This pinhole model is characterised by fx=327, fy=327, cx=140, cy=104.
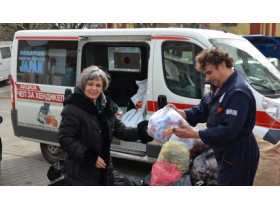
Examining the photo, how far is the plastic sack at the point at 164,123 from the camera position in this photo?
9.29 feet

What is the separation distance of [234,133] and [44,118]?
4121mm

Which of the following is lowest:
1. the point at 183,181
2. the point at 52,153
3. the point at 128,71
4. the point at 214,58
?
the point at 52,153

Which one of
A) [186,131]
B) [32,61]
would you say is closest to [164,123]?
[186,131]

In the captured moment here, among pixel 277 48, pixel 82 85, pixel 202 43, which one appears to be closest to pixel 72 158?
pixel 82 85

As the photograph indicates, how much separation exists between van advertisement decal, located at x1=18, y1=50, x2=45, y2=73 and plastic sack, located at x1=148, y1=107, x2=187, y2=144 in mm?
3658

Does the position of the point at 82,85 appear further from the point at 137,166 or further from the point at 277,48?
the point at 277,48

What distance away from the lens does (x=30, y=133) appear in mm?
5961

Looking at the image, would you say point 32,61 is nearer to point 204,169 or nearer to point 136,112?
point 136,112

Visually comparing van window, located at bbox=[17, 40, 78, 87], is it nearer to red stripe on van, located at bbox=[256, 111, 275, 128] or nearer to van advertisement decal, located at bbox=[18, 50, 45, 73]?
van advertisement decal, located at bbox=[18, 50, 45, 73]

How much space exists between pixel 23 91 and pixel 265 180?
4.39 metres

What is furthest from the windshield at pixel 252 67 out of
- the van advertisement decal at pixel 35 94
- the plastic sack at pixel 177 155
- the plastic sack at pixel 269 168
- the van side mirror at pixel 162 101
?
the van advertisement decal at pixel 35 94

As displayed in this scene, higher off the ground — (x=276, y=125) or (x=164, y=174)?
(x=276, y=125)

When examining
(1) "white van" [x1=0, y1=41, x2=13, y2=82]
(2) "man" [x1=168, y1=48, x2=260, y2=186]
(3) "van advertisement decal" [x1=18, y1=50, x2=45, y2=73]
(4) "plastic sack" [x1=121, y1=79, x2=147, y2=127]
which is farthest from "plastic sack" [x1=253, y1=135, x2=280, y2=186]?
(1) "white van" [x1=0, y1=41, x2=13, y2=82]

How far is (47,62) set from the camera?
591 centimetres
